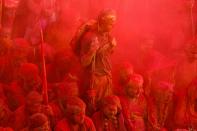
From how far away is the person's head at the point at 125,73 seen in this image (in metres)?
10.3

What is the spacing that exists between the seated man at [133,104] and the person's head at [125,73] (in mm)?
67

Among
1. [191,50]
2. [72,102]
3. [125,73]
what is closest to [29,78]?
[72,102]

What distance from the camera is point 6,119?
9734mm

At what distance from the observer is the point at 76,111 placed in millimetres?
9609

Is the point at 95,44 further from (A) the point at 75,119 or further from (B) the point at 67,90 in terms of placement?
(A) the point at 75,119

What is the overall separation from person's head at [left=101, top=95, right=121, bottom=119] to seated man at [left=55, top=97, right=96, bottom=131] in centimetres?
25

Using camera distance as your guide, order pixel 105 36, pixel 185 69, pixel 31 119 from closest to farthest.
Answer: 1. pixel 31 119
2. pixel 105 36
3. pixel 185 69

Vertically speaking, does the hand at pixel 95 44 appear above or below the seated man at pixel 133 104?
above

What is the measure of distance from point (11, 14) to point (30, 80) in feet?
3.23

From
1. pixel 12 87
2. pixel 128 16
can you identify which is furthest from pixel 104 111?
pixel 128 16

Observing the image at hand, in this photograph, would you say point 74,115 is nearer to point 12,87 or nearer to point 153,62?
point 12,87

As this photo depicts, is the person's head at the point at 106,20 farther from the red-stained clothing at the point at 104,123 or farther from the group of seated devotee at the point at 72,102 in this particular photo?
the red-stained clothing at the point at 104,123

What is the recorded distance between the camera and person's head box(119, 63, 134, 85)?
10.3 m

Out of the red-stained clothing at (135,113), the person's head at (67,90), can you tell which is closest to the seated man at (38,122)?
the person's head at (67,90)
